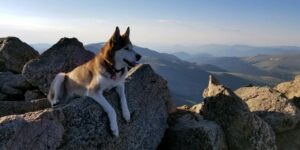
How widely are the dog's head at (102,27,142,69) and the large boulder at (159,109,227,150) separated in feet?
18.4

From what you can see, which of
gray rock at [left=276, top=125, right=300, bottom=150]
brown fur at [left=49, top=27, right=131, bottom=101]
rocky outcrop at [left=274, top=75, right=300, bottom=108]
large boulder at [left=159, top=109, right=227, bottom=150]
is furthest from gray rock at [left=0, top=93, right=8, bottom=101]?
rocky outcrop at [left=274, top=75, right=300, bottom=108]

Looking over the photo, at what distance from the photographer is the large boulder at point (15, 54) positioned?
3013 centimetres

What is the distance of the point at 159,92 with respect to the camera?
20.2 m

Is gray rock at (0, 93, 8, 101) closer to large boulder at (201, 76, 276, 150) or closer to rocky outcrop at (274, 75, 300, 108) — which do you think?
large boulder at (201, 76, 276, 150)

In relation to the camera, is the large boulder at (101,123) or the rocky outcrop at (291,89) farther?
the rocky outcrop at (291,89)

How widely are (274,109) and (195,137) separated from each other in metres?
7.82

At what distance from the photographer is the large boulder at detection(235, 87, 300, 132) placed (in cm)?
2309

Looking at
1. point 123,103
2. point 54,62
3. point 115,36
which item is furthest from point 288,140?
point 54,62

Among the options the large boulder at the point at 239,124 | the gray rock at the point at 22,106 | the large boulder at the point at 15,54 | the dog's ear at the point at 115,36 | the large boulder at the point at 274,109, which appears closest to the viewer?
the dog's ear at the point at 115,36

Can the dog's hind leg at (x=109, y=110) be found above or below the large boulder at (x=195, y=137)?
above

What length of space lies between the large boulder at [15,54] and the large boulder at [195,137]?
16.0 meters

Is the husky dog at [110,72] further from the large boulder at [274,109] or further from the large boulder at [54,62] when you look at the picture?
the large boulder at [274,109]

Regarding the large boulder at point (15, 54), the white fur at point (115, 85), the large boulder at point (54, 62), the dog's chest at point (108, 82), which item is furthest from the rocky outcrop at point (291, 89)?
the large boulder at point (15, 54)

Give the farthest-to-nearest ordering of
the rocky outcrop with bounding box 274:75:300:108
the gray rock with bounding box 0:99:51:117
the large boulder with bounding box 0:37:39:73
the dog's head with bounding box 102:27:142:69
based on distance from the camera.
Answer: the large boulder with bounding box 0:37:39:73
the rocky outcrop with bounding box 274:75:300:108
the gray rock with bounding box 0:99:51:117
the dog's head with bounding box 102:27:142:69
